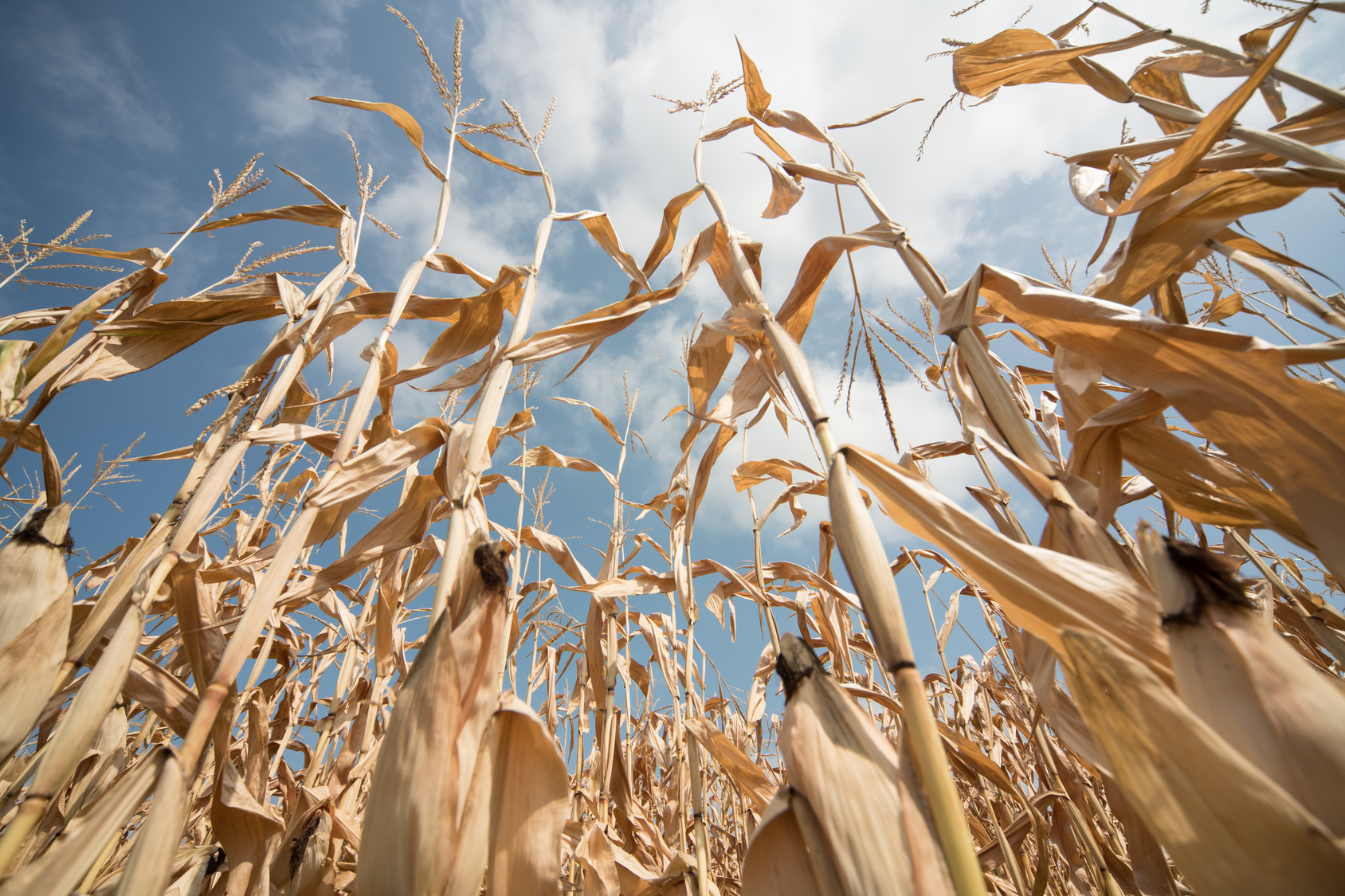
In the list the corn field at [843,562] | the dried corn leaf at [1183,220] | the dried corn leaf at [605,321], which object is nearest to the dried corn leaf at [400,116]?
the corn field at [843,562]

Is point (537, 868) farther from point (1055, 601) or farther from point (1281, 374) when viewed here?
point (1281, 374)

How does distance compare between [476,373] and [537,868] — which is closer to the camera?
[537,868]

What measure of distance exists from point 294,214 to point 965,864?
6.52 ft

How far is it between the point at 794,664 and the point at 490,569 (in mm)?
402

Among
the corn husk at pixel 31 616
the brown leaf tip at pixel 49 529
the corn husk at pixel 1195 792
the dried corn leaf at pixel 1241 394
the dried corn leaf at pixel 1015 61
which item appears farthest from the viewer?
the dried corn leaf at pixel 1015 61

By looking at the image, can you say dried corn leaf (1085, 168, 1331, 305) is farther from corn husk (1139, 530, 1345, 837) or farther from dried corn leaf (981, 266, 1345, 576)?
corn husk (1139, 530, 1345, 837)

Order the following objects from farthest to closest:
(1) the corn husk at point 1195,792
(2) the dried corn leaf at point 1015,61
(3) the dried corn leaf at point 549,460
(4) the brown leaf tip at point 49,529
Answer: (3) the dried corn leaf at point 549,460 < (2) the dried corn leaf at point 1015,61 < (4) the brown leaf tip at point 49,529 < (1) the corn husk at point 1195,792

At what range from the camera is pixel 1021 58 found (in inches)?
41.0

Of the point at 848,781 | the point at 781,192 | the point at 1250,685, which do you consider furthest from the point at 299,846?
the point at 781,192

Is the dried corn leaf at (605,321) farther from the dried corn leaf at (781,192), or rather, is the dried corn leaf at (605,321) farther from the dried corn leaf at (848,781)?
the dried corn leaf at (848,781)

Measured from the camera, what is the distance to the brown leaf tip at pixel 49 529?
Result: 2.91ft

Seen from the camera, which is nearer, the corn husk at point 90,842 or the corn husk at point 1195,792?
the corn husk at point 1195,792

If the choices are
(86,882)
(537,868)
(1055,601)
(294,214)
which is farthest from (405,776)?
(294,214)

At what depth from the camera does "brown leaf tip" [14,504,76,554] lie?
89 centimetres
